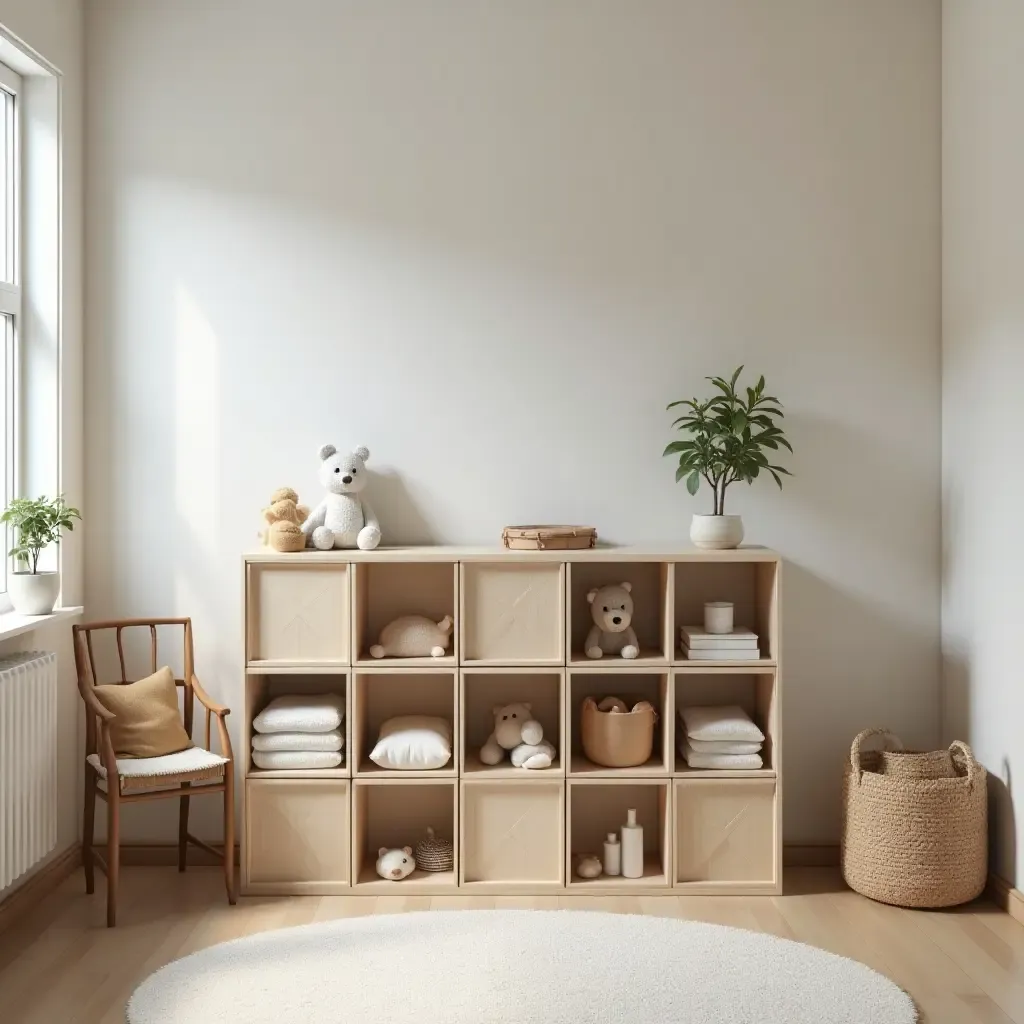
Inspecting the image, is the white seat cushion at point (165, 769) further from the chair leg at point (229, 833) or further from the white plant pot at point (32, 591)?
the white plant pot at point (32, 591)

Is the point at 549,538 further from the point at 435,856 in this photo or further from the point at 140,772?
the point at 140,772

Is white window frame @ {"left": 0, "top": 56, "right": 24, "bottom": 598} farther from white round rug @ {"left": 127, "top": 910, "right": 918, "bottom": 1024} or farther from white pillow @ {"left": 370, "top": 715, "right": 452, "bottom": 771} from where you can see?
white round rug @ {"left": 127, "top": 910, "right": 918, "bottom": 1024}

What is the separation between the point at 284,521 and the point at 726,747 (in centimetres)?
155

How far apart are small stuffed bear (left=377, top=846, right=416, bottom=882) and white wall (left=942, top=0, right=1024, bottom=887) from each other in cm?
182

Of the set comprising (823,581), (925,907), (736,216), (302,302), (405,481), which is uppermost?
(736,216)

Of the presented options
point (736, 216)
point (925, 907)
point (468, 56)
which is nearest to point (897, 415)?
point (736, 216)

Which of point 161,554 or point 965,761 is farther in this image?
point 161,554

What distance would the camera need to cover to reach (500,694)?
12.0 ft

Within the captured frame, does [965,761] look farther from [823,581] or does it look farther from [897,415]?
[897,415]

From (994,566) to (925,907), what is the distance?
104 cm

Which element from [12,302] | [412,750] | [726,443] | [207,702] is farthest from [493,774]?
[12,302]

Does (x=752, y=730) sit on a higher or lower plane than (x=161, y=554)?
lower

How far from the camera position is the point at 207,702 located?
342 cm

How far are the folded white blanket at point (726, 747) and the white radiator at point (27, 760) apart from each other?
198cm
